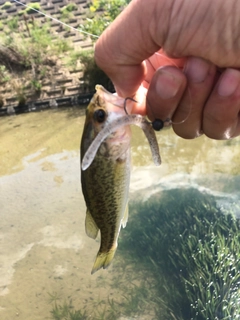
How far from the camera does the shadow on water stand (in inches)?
154

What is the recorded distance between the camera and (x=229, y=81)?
148 cm

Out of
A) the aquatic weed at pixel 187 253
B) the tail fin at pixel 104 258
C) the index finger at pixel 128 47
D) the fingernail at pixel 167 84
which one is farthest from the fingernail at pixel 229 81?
the aquatic weed at pixel 187 253

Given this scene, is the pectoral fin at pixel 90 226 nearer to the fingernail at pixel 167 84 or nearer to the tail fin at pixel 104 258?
the tail fin at pixel 104 258

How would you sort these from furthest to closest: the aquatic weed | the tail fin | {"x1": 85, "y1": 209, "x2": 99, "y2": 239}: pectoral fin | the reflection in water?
the reflection in water, the aquatic weed, the tail fin, {"x1": 85, "y1": 209, "x2": 99, "y2": 239}: pectoral fin

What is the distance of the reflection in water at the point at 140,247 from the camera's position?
410 cm

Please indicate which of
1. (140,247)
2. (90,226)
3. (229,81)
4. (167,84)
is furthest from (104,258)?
(140,247)

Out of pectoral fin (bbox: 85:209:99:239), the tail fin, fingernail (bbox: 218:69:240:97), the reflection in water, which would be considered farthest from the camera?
the reflection in water

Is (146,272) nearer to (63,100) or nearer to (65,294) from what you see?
(65,294)

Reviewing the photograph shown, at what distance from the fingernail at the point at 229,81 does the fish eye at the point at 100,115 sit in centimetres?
48

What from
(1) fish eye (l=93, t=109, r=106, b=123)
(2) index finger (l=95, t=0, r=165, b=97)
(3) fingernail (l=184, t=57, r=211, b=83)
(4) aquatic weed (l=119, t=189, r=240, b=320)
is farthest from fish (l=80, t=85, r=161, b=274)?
(4) aquatic weed (l=119, t=189, r=240, b=320)

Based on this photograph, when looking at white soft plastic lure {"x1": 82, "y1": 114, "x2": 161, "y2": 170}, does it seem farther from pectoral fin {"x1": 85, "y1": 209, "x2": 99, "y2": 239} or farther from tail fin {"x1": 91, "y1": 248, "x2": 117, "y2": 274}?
tail fin {"x1": 91, "y1": 248, "x2": 117, "y2": 274}

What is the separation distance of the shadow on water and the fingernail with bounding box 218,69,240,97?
275 centimetres

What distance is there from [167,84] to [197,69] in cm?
13

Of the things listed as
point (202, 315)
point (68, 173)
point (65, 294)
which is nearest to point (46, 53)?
point (68, 173)
